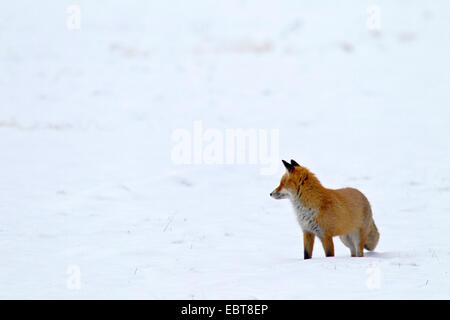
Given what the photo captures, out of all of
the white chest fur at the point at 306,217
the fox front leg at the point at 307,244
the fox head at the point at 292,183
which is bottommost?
the fox front leg at the point at 307,244

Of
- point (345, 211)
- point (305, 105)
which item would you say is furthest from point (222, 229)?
point (305, 105)

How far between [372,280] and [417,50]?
22653mm

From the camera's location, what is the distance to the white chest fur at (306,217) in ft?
28.5

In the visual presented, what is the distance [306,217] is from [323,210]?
265 mm

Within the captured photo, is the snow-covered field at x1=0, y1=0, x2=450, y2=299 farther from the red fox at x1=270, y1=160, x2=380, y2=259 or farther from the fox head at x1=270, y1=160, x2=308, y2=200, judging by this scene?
the fox head at x1=270, y1=160, x2=308, y2=200

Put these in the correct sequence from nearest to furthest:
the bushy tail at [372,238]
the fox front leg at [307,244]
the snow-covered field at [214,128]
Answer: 1. the snow-covered field at [214,128]
2. the fox front leg at [307,244]
3. the bushy tail at [372,238]

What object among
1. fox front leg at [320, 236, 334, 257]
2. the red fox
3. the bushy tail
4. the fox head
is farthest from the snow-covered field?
the fox head

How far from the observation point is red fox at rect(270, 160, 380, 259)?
864cm

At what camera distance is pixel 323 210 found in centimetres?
864

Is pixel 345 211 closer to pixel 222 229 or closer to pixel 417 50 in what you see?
pixel 222 229

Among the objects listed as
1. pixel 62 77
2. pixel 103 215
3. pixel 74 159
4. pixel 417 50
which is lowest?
pixel 103 215

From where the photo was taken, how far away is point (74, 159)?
16.1 meters

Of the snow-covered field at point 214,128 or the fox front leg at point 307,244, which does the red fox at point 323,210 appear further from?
the snow-covered field at point 214,128

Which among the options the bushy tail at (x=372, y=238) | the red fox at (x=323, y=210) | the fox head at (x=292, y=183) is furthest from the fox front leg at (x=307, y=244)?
the bushy tail at (x=372, y=238)
